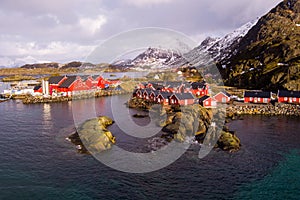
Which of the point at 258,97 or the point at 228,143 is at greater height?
the point at 258,97

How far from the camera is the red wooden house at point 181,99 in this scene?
4484 cm

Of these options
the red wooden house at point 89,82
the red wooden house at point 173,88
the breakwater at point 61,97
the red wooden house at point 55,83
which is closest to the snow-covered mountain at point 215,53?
the red wooden house at point 173,88

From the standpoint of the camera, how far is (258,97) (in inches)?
1823

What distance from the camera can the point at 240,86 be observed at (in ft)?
232

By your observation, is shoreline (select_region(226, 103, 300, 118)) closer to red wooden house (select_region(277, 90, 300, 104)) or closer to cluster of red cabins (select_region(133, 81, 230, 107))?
red wooden house (select_region(277, 90, 300, 104))

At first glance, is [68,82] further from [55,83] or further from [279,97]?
[279,97]

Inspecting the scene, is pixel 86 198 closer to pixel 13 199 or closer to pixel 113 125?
pixel 13 199

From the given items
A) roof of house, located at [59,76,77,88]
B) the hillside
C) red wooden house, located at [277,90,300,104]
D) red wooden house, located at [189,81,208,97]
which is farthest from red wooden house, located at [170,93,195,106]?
roof of house, located at [59,76,77,88]

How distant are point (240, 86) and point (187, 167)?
55.1 meters

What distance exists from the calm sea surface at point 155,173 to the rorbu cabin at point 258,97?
1707 centimetres

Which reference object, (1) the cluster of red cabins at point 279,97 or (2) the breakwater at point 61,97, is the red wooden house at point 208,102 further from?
(2) the breakwater at point 61,97

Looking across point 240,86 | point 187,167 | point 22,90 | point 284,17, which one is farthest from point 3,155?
point 284,17

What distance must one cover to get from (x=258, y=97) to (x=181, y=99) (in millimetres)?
14135

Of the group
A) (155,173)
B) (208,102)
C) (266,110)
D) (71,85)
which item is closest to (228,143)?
(155,173)
